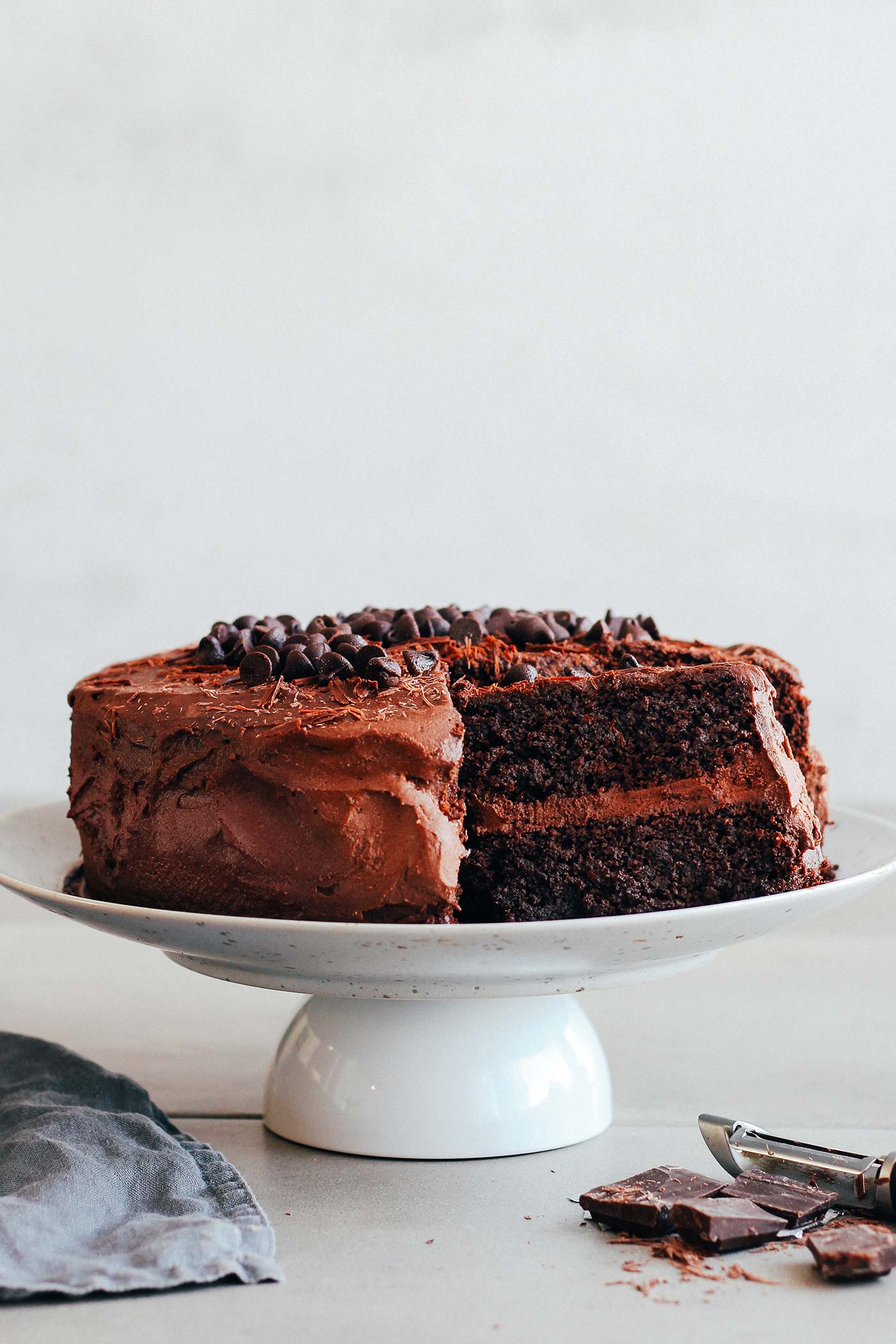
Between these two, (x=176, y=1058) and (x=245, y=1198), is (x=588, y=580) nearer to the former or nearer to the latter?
(x=176, y=1058)

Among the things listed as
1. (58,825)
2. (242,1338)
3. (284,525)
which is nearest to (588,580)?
(284,525)

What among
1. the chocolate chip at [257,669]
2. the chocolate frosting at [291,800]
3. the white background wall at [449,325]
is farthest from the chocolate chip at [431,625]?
the white background wall at [449,325]

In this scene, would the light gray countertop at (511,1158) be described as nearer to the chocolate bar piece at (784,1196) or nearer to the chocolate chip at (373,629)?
the chocolate bar piece at (784,1196)

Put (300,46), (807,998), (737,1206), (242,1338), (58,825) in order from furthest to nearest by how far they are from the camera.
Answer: (300,46), (807,998), (58,825), (737,1206), (242,1338)

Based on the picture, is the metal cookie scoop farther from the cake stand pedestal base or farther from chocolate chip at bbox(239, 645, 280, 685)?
chocolate chip at bbox(239, 645, 280, 685)

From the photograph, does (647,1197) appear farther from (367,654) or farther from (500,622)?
(500,622)

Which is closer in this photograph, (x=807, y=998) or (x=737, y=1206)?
(x=737, y=1206)
